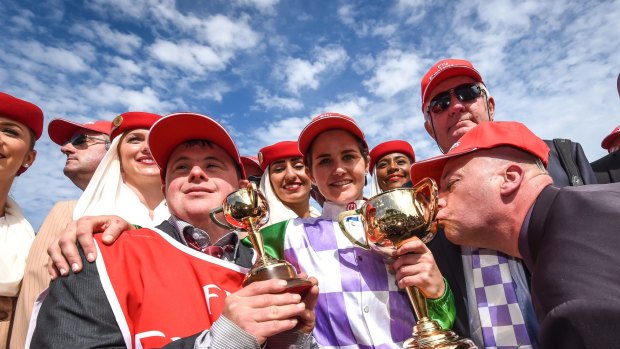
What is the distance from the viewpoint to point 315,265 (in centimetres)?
264

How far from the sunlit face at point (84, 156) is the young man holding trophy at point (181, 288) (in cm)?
293

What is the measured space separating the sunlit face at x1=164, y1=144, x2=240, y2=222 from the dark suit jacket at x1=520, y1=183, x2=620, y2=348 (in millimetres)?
1681

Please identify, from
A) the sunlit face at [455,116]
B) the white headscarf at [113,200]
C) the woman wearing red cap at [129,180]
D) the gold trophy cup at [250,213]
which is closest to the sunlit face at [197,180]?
the gold trophy cup at [250,213]

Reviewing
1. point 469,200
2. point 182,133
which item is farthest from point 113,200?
point 469,200

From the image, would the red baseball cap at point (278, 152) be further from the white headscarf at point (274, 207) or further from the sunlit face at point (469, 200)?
the sunlit face at point (469, 200)

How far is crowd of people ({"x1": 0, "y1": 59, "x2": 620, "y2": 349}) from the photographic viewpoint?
1.55 metres

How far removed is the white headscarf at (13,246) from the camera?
118 inches

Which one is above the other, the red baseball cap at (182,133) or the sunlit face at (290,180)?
the sunlit face at (290,180)

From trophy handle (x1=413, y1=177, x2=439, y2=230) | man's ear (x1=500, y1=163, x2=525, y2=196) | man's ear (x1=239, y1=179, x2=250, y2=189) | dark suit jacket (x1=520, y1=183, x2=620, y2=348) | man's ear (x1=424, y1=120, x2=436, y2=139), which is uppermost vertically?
man's ear (x1=424, y1=120, x2=436, y2=139)

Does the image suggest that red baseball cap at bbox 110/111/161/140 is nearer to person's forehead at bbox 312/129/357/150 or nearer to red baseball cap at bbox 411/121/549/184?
person's forehead at bbox 312/129/357/150

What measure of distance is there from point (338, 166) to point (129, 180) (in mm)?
1997

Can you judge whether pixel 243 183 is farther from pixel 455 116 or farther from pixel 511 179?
pixel 455 116

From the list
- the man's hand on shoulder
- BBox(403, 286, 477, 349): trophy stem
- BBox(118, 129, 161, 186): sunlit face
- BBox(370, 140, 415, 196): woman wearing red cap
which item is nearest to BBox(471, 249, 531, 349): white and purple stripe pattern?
BBox(403, 286, 477, 349): trophy stem

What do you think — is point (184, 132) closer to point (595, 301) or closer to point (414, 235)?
point (414, 235)
